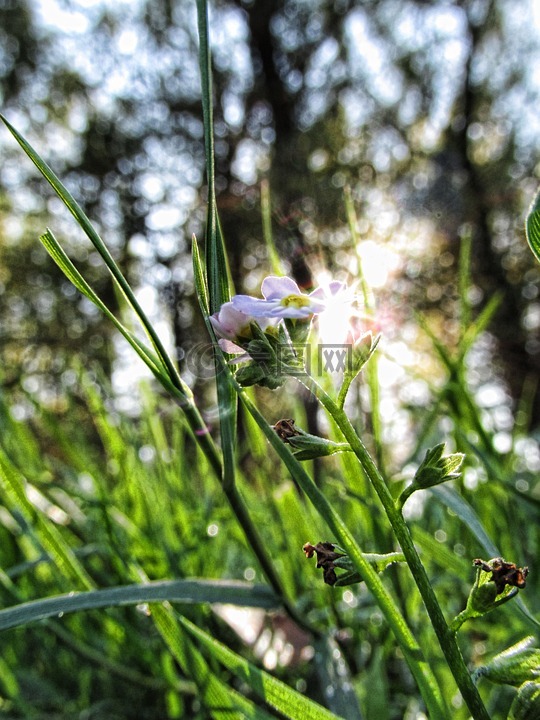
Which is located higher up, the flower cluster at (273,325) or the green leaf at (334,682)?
the flower cluster at (273,325)

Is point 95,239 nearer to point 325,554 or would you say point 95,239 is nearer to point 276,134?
point 325,554

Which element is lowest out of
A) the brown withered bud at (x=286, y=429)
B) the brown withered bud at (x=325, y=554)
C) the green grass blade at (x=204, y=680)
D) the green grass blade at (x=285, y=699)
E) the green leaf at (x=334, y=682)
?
the green leaf at (x=334, y=682)

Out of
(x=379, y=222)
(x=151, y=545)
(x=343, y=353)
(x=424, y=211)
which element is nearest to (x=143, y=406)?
(x=151, y=545)

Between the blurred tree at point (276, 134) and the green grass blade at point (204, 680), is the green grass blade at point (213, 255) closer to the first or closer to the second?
the green grass blade at point (204, 680)

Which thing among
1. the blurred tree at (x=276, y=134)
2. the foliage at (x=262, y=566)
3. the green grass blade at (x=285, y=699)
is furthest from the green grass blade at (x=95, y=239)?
the blurred tree at (x=276, y=134)

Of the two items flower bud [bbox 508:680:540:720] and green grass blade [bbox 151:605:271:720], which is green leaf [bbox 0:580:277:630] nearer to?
green grass blade [bbox 151:605:271:720]

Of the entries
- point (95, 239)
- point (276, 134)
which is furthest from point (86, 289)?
point (276, 134)
